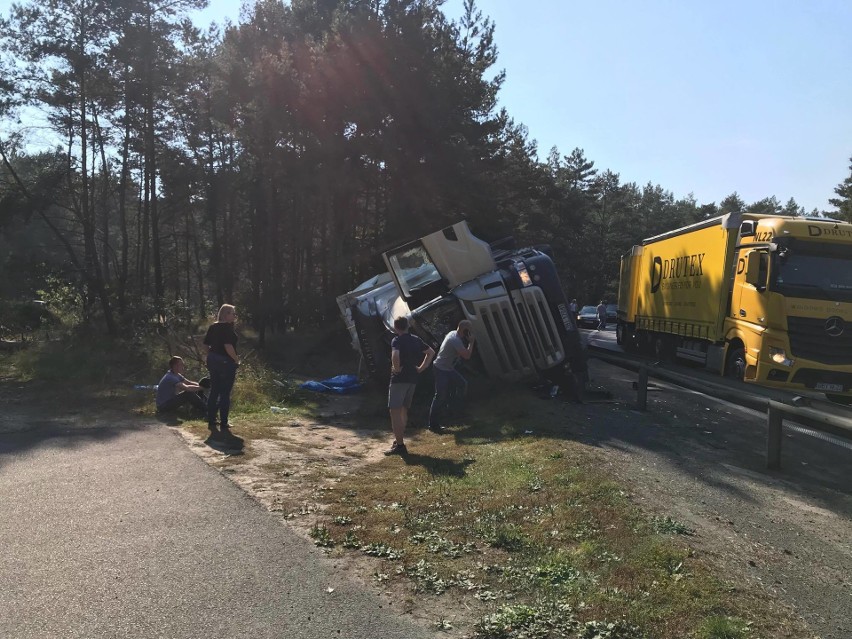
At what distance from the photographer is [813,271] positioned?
43.6 ft

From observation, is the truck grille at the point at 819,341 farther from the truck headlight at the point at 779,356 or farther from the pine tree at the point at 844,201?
the pine tree at the point at 844,201

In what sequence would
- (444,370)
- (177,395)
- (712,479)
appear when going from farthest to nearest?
(177,395) → (444,370) → (712,479)

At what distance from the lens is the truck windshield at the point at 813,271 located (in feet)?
43.1

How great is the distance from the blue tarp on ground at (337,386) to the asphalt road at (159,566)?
8.20m

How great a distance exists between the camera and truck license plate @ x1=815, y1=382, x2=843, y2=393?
12.8m

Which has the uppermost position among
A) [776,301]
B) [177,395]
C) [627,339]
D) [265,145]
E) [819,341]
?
[265,145]

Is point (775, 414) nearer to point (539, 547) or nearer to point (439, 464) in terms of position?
point (439, 464)

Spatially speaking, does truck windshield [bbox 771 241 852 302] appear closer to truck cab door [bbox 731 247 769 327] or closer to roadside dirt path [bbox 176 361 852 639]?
truck cab door [bbox 731 247 769 327]

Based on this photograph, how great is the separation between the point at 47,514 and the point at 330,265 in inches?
930

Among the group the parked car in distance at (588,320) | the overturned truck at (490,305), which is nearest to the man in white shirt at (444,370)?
the overturned truck at (490,305)

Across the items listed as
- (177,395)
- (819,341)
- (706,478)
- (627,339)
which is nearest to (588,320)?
(627,339)

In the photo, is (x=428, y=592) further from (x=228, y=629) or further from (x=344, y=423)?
(x=344, y=423)

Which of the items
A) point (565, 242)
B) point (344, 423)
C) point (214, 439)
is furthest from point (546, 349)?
point (565, 242)

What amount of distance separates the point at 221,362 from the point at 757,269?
1034cm
